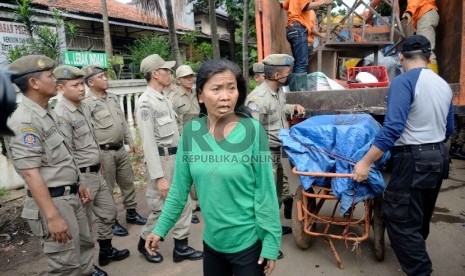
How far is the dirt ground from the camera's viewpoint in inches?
113

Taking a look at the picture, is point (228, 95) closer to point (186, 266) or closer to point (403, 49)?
point (403, 49)

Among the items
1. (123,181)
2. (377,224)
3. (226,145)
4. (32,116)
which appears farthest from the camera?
(123,181)

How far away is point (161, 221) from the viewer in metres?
1.85

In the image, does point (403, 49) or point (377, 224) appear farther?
point (377, 224)

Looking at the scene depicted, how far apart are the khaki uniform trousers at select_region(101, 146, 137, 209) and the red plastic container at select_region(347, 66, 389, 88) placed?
276cm

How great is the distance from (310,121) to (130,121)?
439 cm

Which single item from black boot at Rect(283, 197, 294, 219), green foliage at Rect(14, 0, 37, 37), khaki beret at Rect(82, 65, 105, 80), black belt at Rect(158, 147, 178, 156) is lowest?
black boot at Rect(283, 197, 294, 219)

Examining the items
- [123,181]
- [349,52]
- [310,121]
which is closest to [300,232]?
[310,121]

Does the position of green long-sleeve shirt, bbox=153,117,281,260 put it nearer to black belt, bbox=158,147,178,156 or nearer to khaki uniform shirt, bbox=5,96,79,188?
khaki uniform shirt, bbox=5,96,79,188

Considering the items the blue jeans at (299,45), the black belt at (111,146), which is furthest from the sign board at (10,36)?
the blue jeans at (299,45)

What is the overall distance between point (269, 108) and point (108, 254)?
2084 mm

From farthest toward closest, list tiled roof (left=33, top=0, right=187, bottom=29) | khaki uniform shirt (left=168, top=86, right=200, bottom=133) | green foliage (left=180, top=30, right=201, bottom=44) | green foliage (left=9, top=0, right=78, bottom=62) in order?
1. green foliage (left=180, top=30, right=201, bottom=44)
2. tiled roof (left=33, top=0, right=187, bottom=29)
3. green foliage (left=9, top=0, right=78, bottom=62)
4. khaki uniform shirt (left=168, top=86, right=200, bottom=133)

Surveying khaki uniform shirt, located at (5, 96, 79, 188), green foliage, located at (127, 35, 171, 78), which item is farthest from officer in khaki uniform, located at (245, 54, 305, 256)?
green foliage, located at (127, 35, 171, 78)

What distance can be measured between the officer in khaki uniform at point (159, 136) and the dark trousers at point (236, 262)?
1.29 meters
